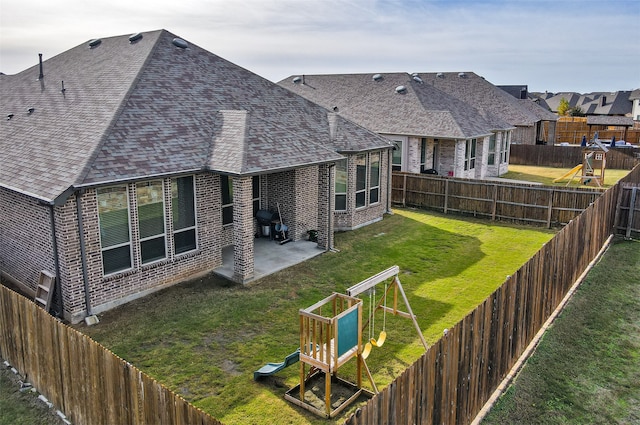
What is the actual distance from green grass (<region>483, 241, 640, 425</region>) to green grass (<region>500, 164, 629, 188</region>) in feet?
60.2

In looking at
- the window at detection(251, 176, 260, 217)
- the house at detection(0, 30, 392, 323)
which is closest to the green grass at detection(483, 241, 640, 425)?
the house at detection(0, 30, 392, 323)

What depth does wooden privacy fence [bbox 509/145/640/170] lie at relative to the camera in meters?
36.6

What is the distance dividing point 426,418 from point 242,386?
3.53 metres

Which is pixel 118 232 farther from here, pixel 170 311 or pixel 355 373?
pixel 355 373

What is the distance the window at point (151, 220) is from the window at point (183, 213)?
372 millimetres

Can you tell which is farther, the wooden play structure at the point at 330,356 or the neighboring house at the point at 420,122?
the neighboring house at the point at 420,122

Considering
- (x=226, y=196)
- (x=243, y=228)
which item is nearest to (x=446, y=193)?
(x=226, y=196)

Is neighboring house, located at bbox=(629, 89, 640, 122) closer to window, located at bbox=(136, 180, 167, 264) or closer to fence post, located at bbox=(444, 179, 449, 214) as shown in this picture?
fence post, located at bbox=(444, 179, 449, 214)

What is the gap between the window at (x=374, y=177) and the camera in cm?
1970

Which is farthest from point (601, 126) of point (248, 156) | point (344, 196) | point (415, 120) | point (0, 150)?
point (0, 150)

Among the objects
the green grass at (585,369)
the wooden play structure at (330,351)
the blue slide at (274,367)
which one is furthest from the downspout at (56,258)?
the green grass at (585,369)

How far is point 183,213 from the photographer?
13.0 metres

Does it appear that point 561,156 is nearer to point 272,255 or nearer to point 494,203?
point 494,203

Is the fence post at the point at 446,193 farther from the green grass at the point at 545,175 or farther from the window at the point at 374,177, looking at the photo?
the green grass at the point at 545,175
